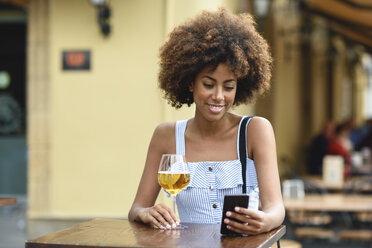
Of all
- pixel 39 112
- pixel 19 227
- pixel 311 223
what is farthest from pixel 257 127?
pixel 19 227

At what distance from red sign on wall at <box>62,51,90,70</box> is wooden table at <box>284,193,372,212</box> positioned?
7.72ft

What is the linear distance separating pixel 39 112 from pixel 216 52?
4329mm

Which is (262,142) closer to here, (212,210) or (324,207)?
(212,210)

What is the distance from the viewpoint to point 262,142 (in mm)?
2691

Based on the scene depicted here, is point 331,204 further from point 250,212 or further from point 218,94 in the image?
point 250,212

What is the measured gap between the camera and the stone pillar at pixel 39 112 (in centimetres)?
661

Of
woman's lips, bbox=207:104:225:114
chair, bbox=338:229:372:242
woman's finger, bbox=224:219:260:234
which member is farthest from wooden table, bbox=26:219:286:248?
chair, bbox=338:229:372:242

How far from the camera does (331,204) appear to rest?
21.7 feet

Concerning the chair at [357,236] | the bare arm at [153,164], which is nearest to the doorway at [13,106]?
the chair at [357,236]

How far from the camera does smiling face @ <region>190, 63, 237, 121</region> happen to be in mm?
2588

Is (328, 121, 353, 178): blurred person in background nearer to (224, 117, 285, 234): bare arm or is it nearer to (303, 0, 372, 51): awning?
(303, 0, 372, 51): awning

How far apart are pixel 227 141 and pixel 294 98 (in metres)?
10.8

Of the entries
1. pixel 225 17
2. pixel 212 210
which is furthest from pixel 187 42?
pixel 212 210

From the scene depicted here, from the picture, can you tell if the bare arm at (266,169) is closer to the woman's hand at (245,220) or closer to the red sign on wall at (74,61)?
the woman's hand at (245,220)
